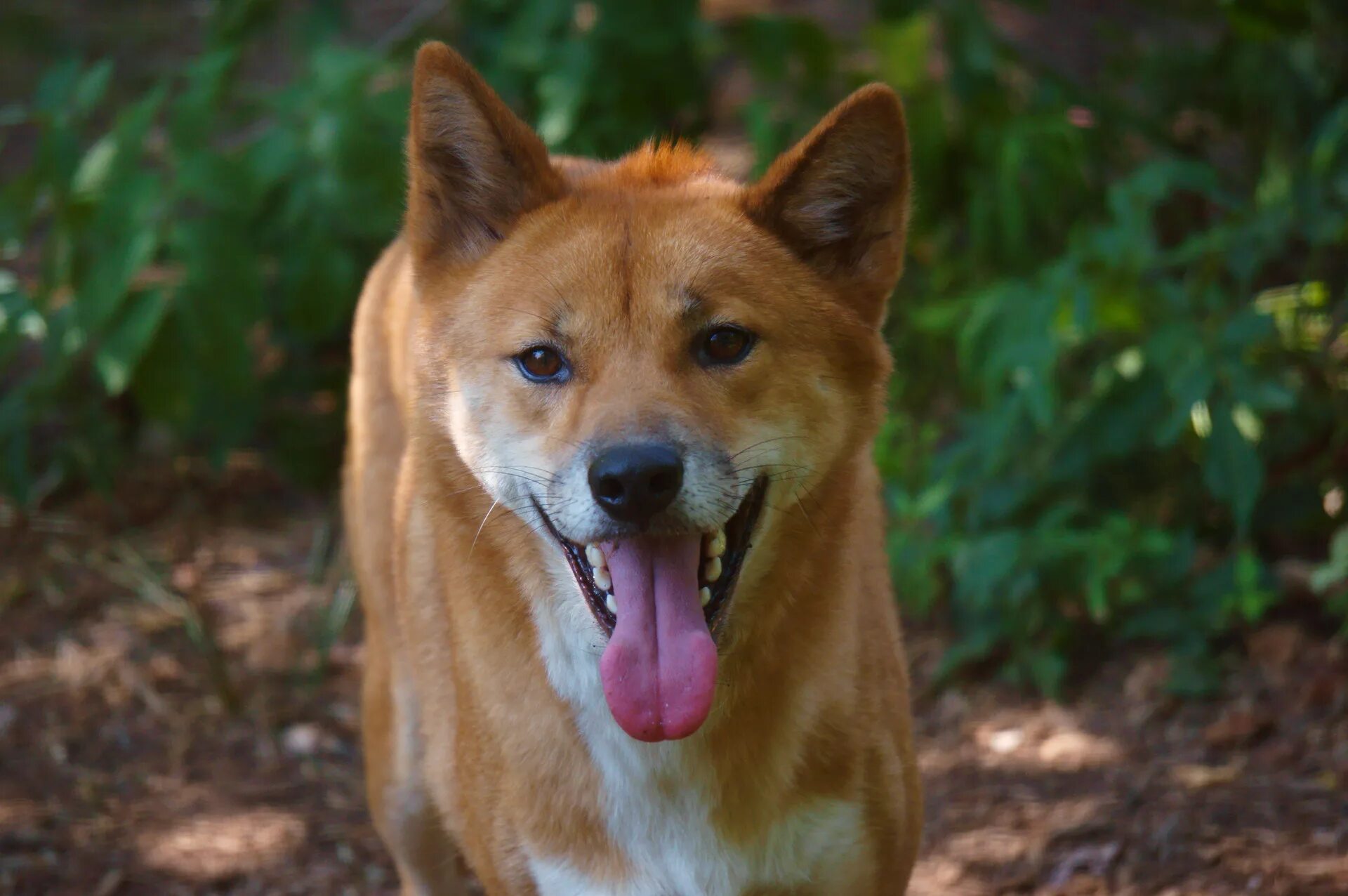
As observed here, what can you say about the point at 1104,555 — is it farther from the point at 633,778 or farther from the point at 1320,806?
the point at 633,778

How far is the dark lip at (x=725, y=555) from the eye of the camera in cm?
248

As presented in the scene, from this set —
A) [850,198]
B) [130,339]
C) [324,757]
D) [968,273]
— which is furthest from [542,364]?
[968,273]

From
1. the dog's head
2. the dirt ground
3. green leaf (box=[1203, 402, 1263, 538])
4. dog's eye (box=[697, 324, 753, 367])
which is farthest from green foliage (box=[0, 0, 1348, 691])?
dog's eye (box=[697, 324, 753, 367])

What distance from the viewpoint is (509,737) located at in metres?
2.64

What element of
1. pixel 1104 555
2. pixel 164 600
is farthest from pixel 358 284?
pixel 1104 555

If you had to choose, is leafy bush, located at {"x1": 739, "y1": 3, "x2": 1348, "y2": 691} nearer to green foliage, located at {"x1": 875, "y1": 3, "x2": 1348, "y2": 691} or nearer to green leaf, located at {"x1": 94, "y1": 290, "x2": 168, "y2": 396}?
green foliage, located at {"x1": 875, "y1": 3, "x2": 1348, "y2": 691}

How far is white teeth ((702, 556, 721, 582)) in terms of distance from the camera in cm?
248

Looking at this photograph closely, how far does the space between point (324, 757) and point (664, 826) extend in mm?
2143

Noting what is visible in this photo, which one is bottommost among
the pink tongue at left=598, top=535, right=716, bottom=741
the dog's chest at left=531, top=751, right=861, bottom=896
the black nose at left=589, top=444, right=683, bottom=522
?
the dog's chest at left=531, top=751, right=861, bottom=896

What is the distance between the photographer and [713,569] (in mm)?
2480

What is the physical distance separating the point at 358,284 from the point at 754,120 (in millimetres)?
1605

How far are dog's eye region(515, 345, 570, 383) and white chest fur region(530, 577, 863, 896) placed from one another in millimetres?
421

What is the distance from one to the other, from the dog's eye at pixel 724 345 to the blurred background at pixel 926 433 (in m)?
1.52

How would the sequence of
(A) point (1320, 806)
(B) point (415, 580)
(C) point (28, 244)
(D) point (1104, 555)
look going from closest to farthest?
(B) point (415, 580) < (A) point (1320, 806) < (D) point (1104, 555) < (C) point (28, 244)
